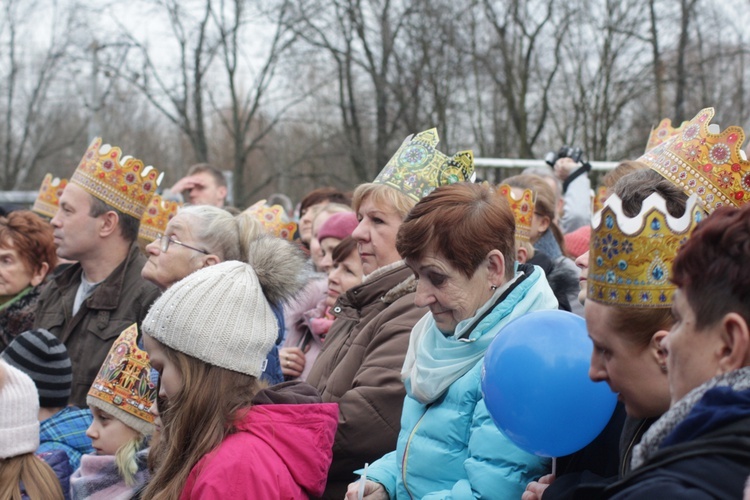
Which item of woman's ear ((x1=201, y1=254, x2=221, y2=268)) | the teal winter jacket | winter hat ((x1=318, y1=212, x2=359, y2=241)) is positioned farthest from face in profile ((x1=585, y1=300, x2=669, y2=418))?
winter hat ((x1=318, y1=212, x2=359, y2=241))

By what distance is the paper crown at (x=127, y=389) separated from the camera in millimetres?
3805

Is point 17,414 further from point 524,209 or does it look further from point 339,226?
point 524,209

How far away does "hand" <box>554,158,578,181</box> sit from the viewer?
791 centimetres

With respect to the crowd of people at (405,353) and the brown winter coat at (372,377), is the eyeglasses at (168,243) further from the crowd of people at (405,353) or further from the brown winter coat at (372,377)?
the brown winter coat at (372,377)

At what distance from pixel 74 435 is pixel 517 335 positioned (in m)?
2.49

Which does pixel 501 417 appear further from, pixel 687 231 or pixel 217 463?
pixel 217 463

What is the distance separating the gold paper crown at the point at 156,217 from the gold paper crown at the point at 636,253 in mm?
4837

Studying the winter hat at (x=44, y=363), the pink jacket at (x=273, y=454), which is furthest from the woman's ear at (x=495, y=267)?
the winter hat at (x=44, y=363)

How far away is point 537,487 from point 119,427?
1991 mm

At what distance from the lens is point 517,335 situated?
2492 millimetres

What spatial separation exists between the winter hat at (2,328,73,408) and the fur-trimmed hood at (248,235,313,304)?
129 centimetres

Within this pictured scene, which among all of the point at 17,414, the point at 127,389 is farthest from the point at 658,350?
the point at 17,414

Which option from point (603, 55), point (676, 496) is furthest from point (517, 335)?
point (603, 55)

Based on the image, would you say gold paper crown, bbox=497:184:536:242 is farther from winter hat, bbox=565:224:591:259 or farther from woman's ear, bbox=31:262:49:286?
woman's ear, bbox=31:262:49:286
